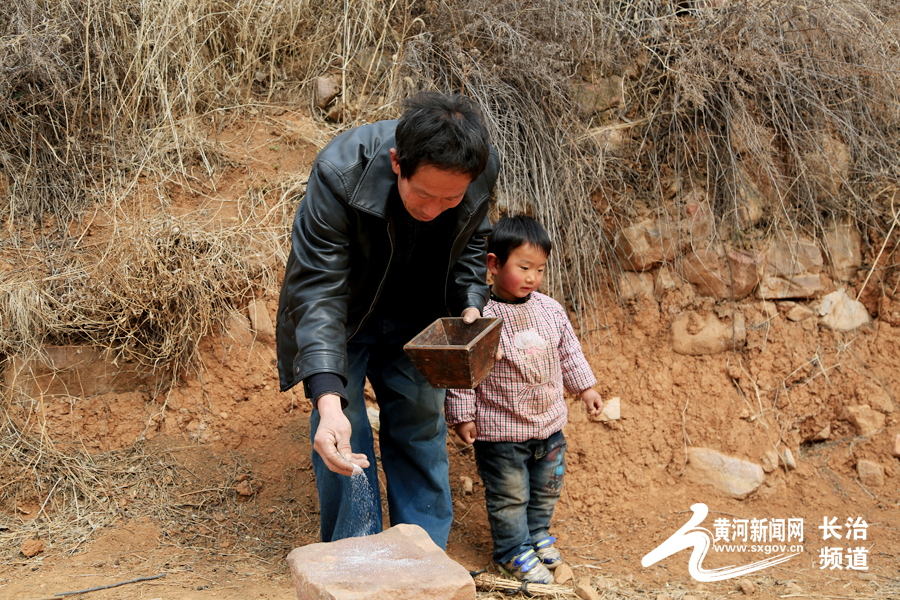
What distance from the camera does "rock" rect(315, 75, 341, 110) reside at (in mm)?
3801

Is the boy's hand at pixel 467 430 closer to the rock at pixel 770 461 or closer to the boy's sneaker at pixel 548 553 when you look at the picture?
the boy's sneaker at pixel 548 553

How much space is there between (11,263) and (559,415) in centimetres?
253

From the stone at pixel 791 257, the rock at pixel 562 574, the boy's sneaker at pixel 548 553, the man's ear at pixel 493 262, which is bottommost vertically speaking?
the rock at pixel 562 574

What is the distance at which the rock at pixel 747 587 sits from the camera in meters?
2.66

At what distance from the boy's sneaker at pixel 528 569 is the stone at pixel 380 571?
0.86m

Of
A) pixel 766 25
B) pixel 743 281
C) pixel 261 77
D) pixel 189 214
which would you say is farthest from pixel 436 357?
pixel 766 25

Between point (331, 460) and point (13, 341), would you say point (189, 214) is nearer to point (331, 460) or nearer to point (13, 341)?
point (13, 341)

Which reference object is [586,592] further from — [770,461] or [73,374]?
[73,374]

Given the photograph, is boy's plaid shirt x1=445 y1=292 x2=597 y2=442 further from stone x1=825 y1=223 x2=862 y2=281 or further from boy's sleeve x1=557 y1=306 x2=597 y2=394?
stone x1=825 y1=223 x2=862 y2=281

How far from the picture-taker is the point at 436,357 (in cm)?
194

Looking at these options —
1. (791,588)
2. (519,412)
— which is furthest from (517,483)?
(791,588)

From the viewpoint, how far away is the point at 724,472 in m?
3.29

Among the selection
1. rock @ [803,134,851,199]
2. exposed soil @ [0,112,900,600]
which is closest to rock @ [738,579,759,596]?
exposed soil @ [0,112,900,600]

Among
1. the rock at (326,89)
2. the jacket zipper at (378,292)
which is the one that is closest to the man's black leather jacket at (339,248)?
the jacket zipper at (378,292)
